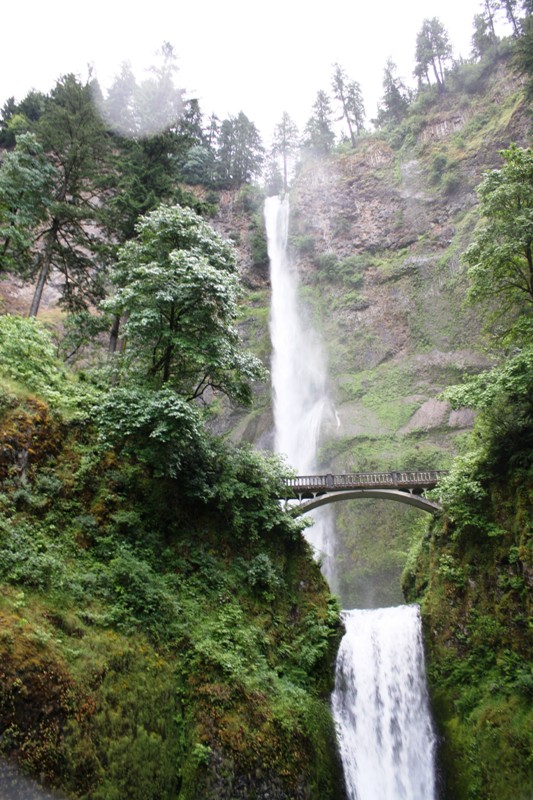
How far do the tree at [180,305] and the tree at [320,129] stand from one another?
42.1 meters

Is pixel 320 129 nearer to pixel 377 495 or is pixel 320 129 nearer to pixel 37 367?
pixel 377 495

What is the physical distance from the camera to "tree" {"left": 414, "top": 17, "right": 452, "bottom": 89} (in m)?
47.0

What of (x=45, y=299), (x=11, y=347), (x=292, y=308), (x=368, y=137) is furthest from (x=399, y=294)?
(x=11, y=347)

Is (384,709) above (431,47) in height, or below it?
below

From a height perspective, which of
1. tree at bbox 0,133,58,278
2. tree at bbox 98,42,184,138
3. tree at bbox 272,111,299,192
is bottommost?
tree at bbox 0,133,58,278

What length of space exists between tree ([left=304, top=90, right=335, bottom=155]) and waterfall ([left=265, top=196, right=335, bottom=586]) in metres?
9.65

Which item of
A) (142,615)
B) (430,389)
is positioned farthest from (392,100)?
(142,615)

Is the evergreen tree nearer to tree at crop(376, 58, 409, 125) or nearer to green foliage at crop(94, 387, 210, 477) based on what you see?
green foliage at crop(94, 387, 210, 477)

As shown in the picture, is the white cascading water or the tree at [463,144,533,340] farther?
the tree at [463,144,533,340]

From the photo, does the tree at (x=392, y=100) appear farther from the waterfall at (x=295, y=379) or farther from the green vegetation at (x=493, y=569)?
the green vegetation at (x=493, y=569)

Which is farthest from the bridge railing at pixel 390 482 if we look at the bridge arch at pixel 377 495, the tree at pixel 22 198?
the tree at pixel 22 198

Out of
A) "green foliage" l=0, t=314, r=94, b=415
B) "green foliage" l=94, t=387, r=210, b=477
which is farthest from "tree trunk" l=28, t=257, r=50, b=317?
"green foliage" l=94, t=387, r=210, b=477

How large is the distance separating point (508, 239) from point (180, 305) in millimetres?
8753

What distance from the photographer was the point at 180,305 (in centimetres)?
1131
